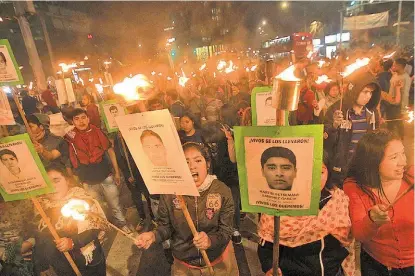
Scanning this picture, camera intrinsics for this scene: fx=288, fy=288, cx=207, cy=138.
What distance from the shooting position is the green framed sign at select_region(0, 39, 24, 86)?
3877 millimetres

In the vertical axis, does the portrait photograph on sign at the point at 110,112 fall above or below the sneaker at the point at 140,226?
above

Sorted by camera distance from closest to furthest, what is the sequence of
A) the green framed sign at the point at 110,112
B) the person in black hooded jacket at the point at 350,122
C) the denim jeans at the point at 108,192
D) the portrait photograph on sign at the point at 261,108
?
the portrait photograph on sign at the point at 261,108
the person in black hooded jacket at the point at 350,122
the denim jeans at the point at 108,192
the green framed sign at the point at 110,112

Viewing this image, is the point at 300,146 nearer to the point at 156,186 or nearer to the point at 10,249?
the point at 156,186

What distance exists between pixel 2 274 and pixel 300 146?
303 centimetres

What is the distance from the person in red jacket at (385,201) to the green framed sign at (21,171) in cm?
290

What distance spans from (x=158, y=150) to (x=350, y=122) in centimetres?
365

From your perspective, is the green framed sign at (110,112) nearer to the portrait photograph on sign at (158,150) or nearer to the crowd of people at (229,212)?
the crowd of people at (229,212)

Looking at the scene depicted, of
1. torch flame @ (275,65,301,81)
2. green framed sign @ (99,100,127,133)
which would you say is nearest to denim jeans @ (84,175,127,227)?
green framed sign @ (99,100,127,133)

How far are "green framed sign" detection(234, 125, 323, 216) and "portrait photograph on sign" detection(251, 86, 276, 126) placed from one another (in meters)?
2.13

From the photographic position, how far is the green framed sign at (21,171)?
2727 millimetres

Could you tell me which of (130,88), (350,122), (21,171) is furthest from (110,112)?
(350,122)

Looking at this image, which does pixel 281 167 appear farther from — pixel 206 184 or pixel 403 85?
pixel 403 85

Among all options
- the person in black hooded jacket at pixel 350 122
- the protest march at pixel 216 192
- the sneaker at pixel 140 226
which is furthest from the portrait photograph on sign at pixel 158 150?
the sneaker at pixel 140 226

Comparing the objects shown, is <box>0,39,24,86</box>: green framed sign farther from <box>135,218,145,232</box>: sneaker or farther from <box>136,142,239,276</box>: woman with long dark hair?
<box>135,218,145,232</box>: sneaker
